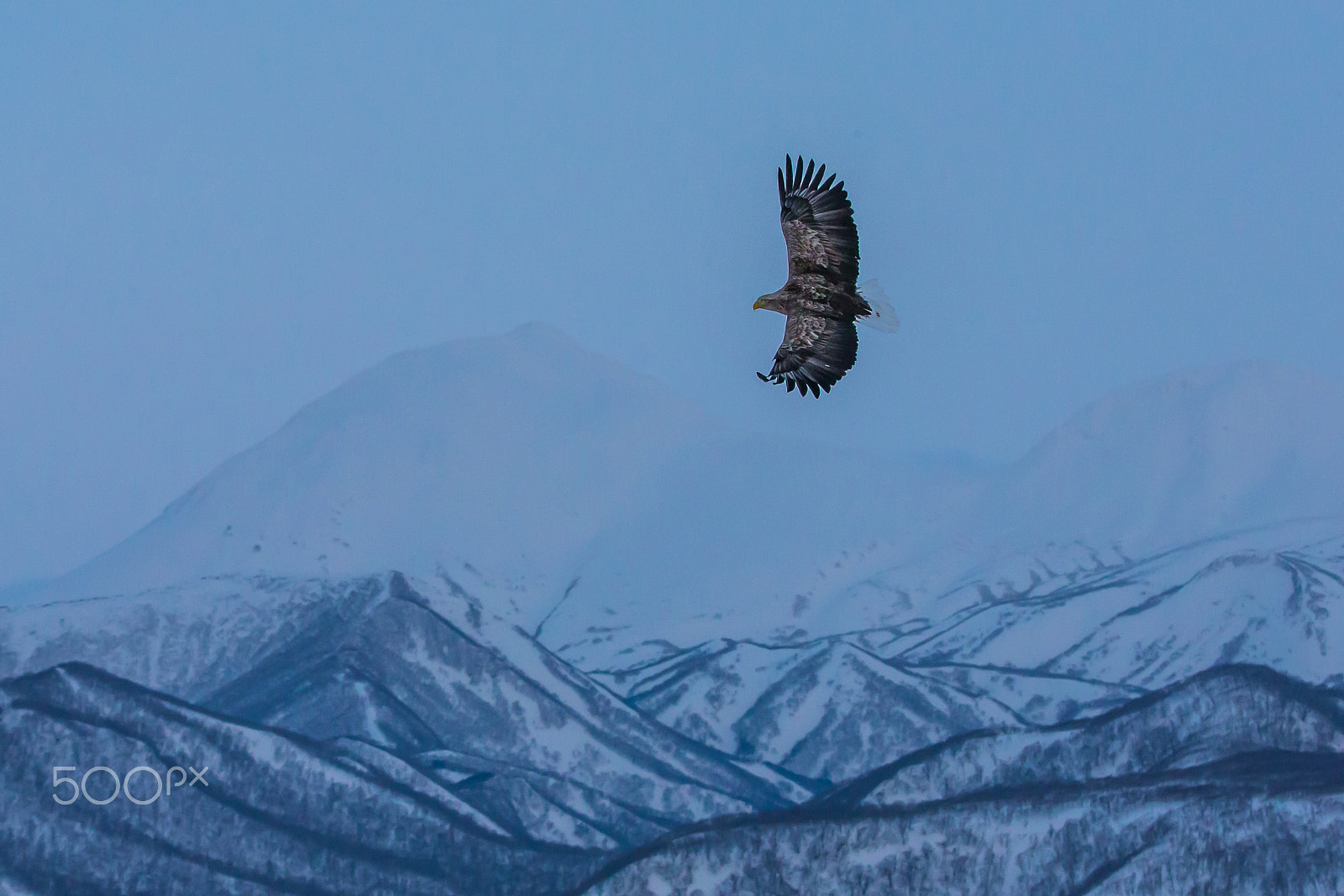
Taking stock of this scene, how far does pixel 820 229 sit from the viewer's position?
42.0 ft

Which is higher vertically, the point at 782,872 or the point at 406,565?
the point at 406,565

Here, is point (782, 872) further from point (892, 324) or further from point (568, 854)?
point (892, 324)

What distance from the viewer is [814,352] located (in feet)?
41.8

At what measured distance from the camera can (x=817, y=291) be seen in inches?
500

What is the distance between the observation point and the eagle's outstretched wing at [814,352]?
1261cm

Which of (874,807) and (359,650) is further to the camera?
(359,650)

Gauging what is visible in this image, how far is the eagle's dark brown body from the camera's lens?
1264 centimetres

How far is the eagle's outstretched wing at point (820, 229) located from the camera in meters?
12.7

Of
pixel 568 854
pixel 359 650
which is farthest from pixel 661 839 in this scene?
pixel 359 650

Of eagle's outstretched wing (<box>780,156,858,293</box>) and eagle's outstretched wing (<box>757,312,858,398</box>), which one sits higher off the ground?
eagle's outstretched wing (<box>780,156,858,293</box>)

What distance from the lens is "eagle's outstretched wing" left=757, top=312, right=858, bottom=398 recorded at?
41.4 feet

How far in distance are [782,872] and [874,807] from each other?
→ 2597 millimetres

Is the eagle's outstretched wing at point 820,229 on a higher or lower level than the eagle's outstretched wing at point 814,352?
higher

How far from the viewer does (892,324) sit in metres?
12.1
